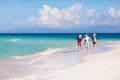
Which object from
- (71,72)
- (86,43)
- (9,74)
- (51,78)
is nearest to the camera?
(51,78)

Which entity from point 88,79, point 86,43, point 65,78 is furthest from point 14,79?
point 86,43

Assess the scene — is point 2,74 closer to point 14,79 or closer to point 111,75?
point 14,79

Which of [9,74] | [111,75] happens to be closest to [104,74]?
[111,75]

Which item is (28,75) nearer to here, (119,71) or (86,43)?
(119,71)

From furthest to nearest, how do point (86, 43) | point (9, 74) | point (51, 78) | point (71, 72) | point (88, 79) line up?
1. point (86, 43)
2. point (9, 74)
3. point (71, 72)
4. point (51, 78)
5. point (88, 79)

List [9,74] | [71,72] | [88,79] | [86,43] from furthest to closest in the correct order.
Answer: [86,43] < [9,74] < [71,72] < [88,79]

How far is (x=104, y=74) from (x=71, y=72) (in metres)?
1.77

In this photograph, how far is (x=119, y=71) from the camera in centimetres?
1325

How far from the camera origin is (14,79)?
43.7ft

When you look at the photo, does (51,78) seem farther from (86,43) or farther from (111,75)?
(86,43)

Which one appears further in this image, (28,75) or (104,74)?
(28,75)

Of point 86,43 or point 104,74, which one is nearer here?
point 104,74

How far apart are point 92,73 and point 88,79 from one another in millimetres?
1252

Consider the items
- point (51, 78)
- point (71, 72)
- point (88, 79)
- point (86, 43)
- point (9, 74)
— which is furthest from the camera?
point (86, 43)
